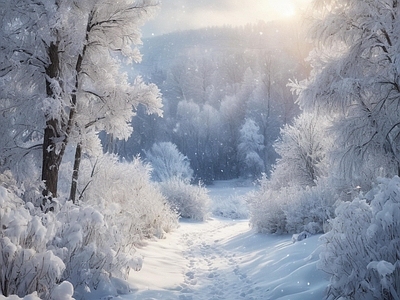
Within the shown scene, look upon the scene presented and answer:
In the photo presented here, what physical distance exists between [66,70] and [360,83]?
19.8 ft

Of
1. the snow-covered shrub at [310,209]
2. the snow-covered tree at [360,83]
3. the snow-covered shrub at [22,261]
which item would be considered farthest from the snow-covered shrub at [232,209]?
the snow-covered shrub at [22,261]

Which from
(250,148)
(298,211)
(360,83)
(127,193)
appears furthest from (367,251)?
(250,148)

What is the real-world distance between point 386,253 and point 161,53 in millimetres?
90815

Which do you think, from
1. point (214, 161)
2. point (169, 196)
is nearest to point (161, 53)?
point (214, 161)

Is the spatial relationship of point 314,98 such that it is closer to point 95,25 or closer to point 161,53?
point 95,25

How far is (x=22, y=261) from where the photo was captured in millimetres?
3527

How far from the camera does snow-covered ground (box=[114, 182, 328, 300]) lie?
15.7ft

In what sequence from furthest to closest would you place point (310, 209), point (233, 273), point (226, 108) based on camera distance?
point (226, 108), point (310, 209), point (233, 273)

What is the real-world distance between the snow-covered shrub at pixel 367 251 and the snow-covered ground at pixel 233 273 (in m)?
0.56

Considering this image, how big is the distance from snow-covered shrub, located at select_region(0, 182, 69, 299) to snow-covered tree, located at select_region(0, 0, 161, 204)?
307 centimetres

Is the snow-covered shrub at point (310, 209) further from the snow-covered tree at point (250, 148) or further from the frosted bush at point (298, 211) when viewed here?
the snow-covered tree at point (250, 148)

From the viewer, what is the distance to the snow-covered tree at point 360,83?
22.6 feet

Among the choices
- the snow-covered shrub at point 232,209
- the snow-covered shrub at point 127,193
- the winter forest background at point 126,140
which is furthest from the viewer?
the snow-covered shrub at point 232,209

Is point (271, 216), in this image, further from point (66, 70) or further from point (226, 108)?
point (226, 108)
